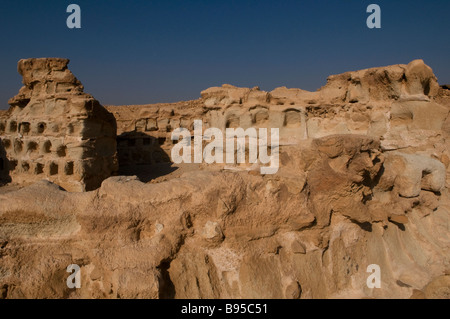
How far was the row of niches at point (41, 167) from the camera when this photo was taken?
5.82 metres

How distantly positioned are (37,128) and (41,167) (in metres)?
0.83

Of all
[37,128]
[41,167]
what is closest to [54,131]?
[37,128]

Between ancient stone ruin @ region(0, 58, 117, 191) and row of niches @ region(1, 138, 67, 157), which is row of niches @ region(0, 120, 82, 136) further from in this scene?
row of niches @ region(1, 138, 67, 157)

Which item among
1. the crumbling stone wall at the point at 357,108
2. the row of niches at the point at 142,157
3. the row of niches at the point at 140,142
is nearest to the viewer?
the crumbling stone wall at the point at 357,108

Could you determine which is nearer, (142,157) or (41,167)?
(41,167)

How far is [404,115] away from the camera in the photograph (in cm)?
512

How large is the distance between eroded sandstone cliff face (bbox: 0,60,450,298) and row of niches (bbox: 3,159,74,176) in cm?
398

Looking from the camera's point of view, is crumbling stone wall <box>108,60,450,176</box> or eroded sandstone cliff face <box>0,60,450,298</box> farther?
crumbling stone wall <box>108,60,450,176</box>

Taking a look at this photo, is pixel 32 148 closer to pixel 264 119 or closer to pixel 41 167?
pixel 41 167

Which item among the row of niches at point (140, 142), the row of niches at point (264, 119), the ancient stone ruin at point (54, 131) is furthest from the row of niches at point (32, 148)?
the row of niches at point (140, 142)

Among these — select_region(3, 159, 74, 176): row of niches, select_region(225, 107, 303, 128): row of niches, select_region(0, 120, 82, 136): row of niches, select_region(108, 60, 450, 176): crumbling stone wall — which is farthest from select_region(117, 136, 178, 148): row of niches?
select_region(225, 107, 303, 128): row of niches

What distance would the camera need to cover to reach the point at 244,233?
88.3 inches

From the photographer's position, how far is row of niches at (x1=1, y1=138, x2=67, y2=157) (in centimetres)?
594

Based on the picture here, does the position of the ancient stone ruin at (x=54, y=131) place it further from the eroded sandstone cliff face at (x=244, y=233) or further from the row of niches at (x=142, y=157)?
the eroded sandstone cliff face at (x=244, y=233)
